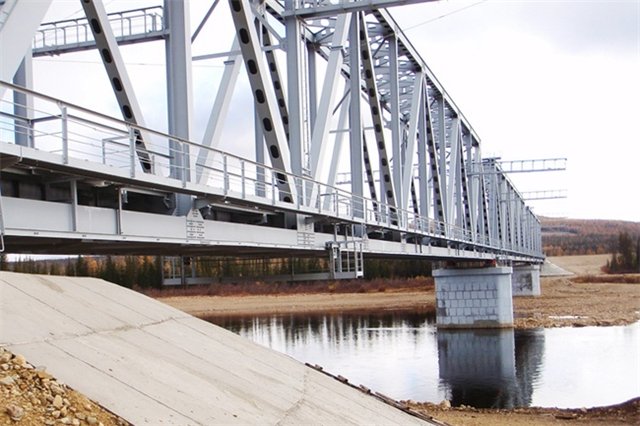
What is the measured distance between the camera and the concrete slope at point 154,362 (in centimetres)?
784

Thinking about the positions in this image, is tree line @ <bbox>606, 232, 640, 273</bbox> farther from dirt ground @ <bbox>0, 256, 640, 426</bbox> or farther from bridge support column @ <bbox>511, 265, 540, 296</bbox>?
bridge support column @ <bbox>511, 265, 540, 296</bbox>

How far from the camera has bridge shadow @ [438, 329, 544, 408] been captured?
2722 cm

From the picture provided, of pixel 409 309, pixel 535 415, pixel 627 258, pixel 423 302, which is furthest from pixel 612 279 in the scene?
pixel 535 415

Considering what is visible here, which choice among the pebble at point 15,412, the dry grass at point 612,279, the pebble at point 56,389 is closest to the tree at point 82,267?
the pebble at point 56,389

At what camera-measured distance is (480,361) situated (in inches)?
1449

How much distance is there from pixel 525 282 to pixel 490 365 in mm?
53630

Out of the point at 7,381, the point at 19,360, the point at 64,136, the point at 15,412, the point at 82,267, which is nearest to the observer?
the point at 15,412

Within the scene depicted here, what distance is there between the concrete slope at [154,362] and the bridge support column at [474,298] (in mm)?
39897

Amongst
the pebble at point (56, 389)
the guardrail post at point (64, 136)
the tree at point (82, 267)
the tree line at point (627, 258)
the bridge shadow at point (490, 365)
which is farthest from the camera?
the tree line at point (627, 258)

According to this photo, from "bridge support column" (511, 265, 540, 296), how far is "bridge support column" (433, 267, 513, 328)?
108 ft

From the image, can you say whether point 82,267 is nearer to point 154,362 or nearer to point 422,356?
point 422,356

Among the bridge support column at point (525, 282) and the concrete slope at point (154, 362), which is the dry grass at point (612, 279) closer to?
the bridge support column at point (525, 282)

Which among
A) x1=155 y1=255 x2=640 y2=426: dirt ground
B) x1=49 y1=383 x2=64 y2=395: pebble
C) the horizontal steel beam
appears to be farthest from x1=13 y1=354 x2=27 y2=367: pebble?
the horizontal steel beam

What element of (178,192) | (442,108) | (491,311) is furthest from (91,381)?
(491,311)
